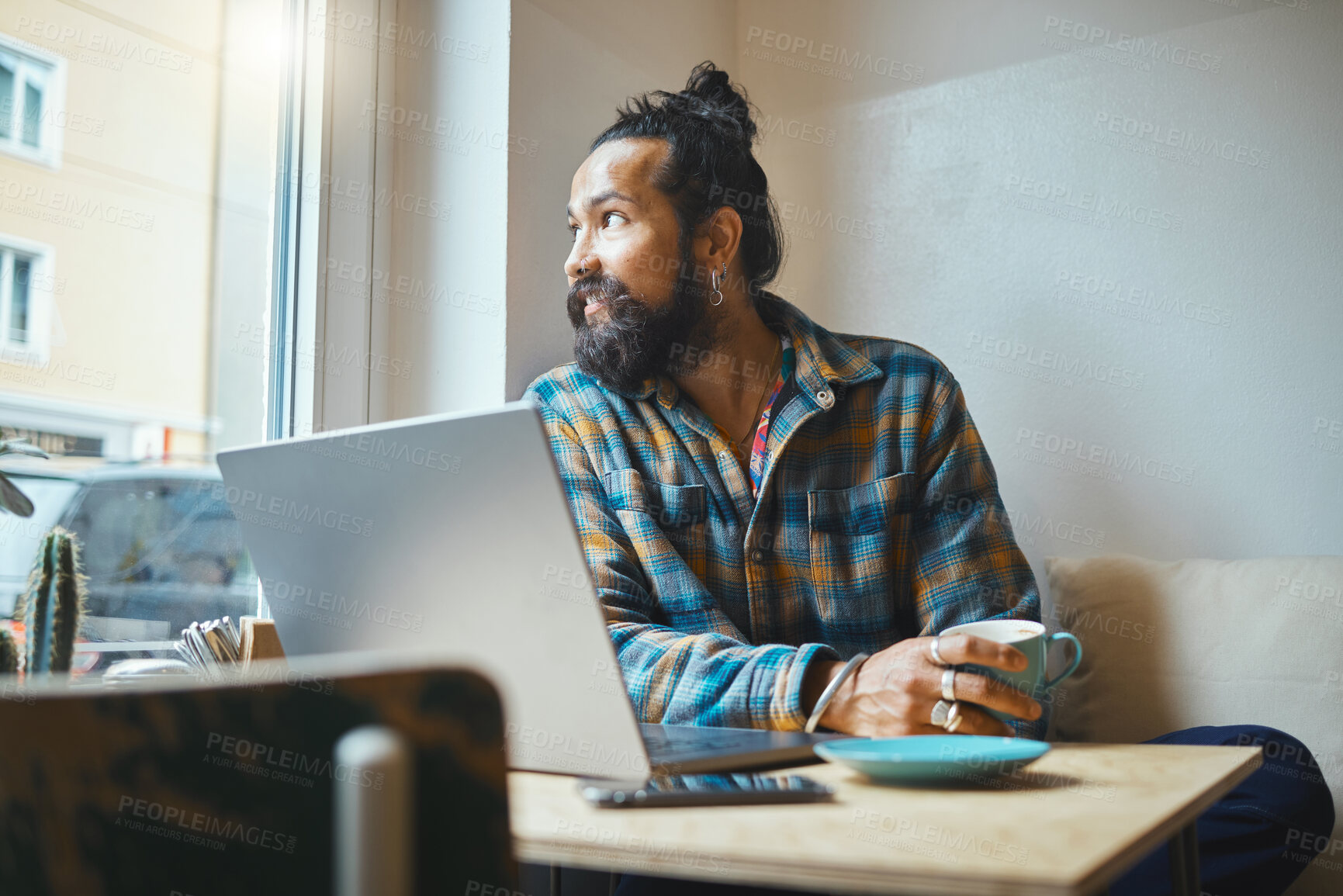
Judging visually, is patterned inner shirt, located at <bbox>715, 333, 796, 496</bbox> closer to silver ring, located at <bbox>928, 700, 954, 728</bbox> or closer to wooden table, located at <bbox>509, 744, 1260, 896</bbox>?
silver ring, located at <bbox>928, 700, 954, 728</bbox>

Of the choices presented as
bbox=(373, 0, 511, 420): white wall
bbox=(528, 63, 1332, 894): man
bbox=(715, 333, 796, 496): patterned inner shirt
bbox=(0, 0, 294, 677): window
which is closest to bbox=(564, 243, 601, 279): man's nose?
bbox=(528, 63, 1332, 894): man

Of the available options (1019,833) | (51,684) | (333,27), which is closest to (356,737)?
(51,684)

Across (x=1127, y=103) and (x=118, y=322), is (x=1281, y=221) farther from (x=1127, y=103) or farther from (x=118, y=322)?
(x=118, y=322)

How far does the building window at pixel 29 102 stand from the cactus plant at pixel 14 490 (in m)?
0.34

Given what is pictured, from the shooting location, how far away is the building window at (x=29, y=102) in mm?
1170

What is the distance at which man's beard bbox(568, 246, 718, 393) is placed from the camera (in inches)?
57.8

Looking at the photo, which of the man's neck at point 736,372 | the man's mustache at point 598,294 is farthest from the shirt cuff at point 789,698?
the man's mustache at point 598,294

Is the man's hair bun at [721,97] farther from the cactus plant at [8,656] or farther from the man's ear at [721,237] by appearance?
the cactus plant at [8,656]

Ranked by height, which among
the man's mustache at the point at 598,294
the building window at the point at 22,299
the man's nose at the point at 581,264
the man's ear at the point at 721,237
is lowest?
the building window at the point at 22,299

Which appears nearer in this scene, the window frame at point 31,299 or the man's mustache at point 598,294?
the window frame at point 31,299

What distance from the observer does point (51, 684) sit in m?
0.34

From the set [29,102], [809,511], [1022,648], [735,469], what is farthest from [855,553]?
[29,102]

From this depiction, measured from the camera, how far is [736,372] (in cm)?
161

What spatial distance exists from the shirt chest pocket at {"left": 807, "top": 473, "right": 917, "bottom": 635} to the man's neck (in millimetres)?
234
